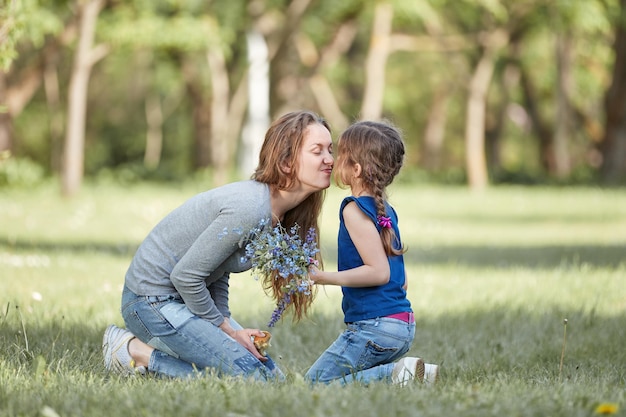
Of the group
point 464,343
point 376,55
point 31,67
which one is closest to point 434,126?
point 376,55

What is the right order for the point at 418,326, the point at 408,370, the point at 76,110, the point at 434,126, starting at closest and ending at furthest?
1. the point at 408,370
2. the point at 418,326
3. the point at 76,110
4. the point at 434,126

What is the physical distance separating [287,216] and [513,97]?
41.2 m

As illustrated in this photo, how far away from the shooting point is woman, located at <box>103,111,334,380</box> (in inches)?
176

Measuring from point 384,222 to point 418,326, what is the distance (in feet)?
7.69

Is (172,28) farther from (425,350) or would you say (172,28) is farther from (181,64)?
(425,350)

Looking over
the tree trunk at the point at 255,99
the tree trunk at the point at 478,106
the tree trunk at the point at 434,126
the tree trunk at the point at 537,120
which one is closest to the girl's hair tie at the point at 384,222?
the tree trunk at the point at 255,99

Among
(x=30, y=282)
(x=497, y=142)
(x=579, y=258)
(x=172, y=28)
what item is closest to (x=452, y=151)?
(x=497, y=142)

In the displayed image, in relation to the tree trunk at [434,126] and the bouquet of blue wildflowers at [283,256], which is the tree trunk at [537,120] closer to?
the tree trunk at [434,126]

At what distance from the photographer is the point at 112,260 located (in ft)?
32.0

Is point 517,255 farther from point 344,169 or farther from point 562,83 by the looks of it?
point 562,83

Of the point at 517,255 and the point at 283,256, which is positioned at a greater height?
the point at 283,256

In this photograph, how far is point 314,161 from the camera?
4578 millimetres

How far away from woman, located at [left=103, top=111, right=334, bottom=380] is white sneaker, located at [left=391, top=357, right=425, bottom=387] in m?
0.54

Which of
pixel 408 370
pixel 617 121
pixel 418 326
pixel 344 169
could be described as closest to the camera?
pixel 408 370
